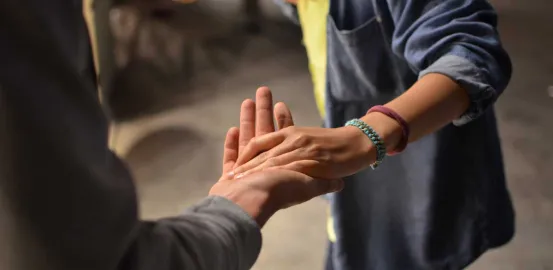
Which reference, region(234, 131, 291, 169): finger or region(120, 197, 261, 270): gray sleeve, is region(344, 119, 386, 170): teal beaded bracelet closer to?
region(234, 131, 291, 169): finger

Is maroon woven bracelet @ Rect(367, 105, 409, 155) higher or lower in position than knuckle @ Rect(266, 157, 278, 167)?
lower

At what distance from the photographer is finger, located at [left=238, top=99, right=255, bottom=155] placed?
0.69 meters

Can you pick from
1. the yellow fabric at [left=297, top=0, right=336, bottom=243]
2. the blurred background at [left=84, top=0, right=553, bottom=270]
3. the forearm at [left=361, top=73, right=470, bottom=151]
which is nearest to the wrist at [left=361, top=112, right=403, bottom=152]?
the forearm at [left=361, top=73, right=470, bottom=151]

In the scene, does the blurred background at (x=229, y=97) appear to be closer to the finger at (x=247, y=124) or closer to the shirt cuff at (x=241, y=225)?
the finger at (x=247, y=124)

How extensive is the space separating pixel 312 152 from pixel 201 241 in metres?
0.26

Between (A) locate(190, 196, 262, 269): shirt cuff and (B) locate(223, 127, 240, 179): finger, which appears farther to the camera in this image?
(B) locate(223, 127, 240, 179): finger

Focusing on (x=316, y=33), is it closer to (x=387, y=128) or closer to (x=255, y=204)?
(x=387, y=128)

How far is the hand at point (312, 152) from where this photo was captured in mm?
608

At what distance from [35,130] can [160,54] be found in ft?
7.26

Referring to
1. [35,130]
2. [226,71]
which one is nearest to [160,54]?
[226,71]

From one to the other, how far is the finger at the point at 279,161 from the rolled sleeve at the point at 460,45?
0.63 ft

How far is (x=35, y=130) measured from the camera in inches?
11.2

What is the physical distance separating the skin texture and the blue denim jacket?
0.02 metres

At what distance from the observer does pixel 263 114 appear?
708mm
